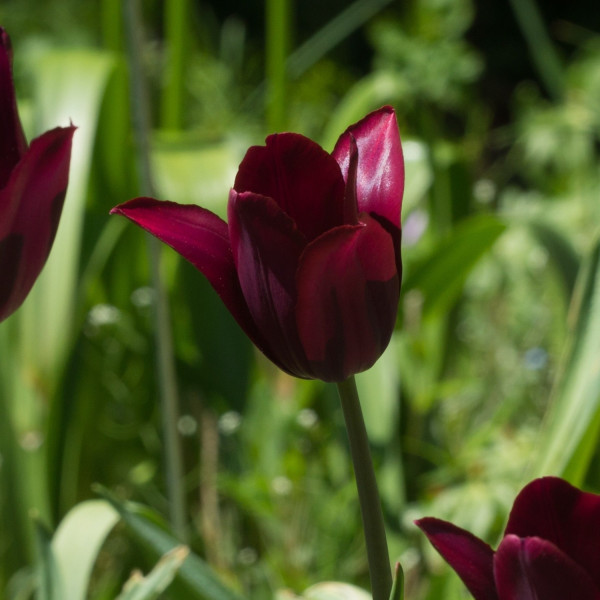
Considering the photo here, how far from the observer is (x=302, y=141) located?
459mm

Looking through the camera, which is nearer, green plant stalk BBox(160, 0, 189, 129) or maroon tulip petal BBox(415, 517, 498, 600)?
maroon tulip petal BBox(415, 517, 498, 600)

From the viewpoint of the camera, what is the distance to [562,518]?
433mm

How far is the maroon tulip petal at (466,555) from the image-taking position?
1.40 feet

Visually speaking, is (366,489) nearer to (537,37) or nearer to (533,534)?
(533,534)

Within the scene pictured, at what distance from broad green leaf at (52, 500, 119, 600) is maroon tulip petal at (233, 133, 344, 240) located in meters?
0.39

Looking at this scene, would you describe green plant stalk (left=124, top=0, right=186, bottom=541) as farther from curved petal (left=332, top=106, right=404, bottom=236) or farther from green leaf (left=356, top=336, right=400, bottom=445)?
curved petal (left=332, top=106, right=404, bottom=236)

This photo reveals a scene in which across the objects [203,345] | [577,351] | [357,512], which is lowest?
[357,512]

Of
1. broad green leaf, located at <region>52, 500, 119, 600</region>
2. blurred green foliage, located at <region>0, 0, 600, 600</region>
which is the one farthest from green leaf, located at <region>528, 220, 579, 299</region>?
broad green leaf, located at <region>52, 500, 119, 600</region>

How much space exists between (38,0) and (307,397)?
293cm

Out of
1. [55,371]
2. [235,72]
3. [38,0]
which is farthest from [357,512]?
[38,0]

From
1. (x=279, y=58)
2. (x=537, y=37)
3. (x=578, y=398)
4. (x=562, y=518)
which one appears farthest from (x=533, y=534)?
(x=537, y=37)

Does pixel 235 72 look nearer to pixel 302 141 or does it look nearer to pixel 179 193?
pixel 179 193

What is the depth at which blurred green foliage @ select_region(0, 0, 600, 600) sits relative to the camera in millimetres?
1250

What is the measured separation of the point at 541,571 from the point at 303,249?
16 centimetres
